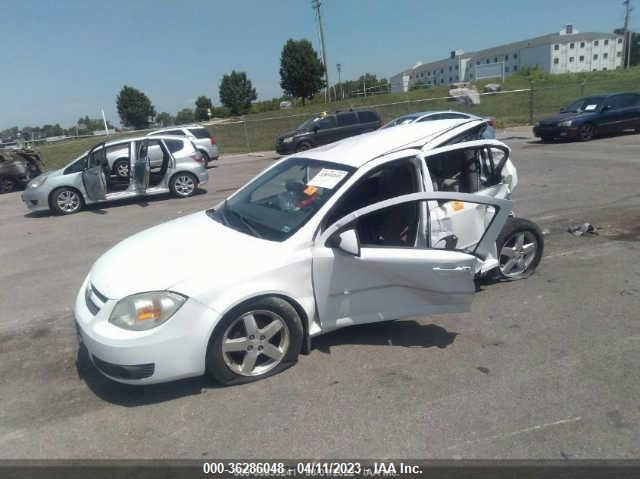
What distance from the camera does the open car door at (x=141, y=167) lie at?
11406mm

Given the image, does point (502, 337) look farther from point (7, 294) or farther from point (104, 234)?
point (104, 234)

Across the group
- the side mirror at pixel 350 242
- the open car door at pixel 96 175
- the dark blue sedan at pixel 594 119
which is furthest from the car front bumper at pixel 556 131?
the side mirror at pixel 350 242

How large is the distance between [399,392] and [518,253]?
102 inches

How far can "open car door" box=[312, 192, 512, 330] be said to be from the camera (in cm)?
359

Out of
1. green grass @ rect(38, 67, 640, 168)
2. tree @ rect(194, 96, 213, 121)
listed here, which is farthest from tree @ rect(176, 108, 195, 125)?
green grass @ rect(38, 67, 640, 168)

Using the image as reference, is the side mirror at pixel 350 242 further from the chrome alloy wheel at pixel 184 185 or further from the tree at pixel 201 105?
the tree at pixel 201 105

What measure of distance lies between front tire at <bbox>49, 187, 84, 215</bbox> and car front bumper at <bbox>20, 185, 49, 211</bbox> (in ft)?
0.38

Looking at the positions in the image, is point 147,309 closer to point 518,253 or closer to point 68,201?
point 518,253

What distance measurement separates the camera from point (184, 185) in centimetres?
1225

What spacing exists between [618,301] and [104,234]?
7.90 m

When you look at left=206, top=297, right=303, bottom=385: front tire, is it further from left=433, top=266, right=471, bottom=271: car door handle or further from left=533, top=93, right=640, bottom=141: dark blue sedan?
left=533, top=93, right=640, bottom=141: dark blue sedan

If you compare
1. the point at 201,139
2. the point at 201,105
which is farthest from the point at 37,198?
the point at 201,105

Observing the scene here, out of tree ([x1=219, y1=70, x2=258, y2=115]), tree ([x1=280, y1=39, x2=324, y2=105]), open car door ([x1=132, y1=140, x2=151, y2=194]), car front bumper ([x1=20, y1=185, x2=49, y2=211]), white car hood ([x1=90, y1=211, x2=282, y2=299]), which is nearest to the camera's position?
white car hood ([x1=90, y1=211, x2=282, y2=299])

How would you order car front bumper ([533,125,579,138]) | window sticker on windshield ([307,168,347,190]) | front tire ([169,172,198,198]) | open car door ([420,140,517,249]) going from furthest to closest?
car front bumper ([533,125,579,138]) → front tire ([169,172,198,198]) → open car door ([420,140,517,249]) → window sticker on windshield ([307,168,347,190])
